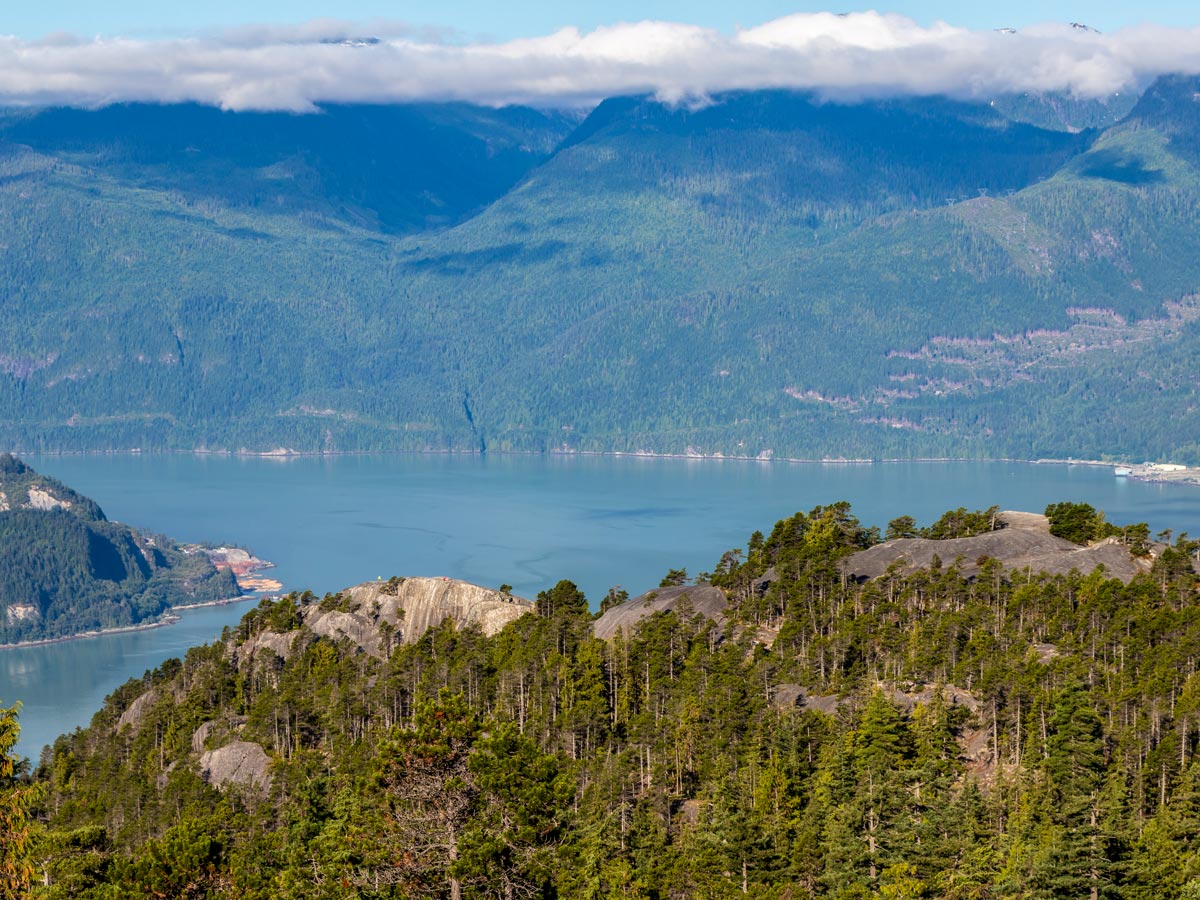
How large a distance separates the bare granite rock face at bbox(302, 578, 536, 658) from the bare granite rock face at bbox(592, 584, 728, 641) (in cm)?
1065

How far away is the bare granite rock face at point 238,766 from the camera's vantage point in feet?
340

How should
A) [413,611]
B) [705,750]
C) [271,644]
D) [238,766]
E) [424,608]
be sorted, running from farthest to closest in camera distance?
[271,644], [413,611], [424,608], [238,766], [705,750]

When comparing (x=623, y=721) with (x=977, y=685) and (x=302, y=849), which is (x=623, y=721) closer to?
(x=977, y=685)

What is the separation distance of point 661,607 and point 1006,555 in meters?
19.3

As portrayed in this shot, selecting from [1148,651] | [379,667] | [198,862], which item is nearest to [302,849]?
[198,862]

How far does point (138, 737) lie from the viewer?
403 ft

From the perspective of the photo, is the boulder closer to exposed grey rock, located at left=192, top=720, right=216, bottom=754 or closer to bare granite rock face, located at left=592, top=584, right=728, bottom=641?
exposed grey rock, located at left=192, top=720, right=216, bottom=754

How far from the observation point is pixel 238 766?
348 feet

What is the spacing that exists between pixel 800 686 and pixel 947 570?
1470 centimetres

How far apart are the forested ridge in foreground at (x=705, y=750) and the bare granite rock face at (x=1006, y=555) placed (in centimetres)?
112

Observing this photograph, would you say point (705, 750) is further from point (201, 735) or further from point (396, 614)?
point (201, 735)

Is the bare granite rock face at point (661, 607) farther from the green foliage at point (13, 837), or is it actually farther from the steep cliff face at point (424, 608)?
the green foliage at point (13, 837)

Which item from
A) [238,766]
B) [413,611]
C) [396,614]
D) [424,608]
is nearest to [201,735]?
[238,766]

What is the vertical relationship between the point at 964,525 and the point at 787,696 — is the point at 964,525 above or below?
above
